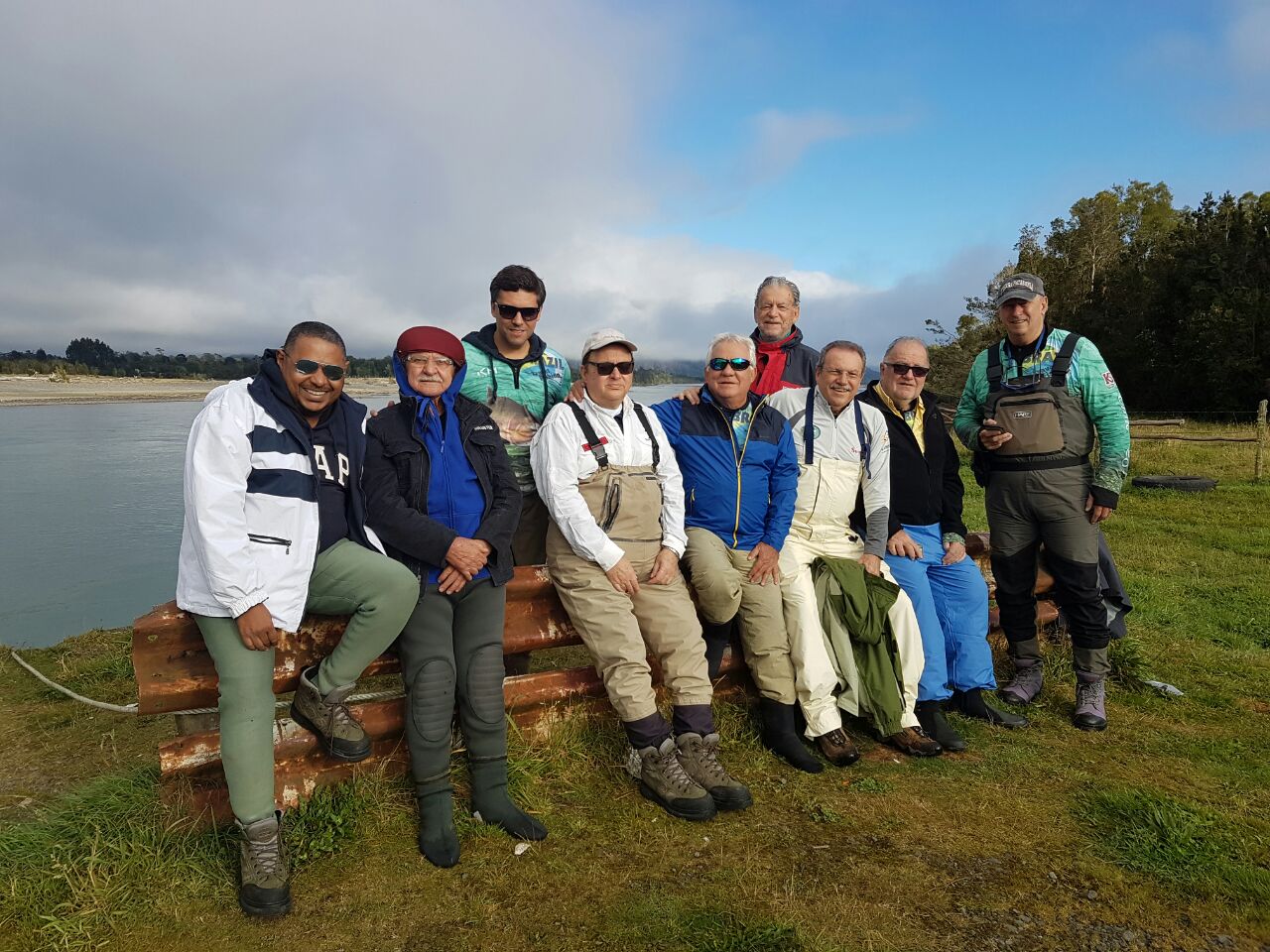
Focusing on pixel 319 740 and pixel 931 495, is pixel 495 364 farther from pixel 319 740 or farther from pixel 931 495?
pixel 931 495

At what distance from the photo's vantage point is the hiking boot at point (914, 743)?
13.7 ft

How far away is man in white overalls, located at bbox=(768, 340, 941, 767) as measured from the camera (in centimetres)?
422

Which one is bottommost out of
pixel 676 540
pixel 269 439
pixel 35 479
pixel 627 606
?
pixel 35 479

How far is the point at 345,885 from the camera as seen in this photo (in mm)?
3006

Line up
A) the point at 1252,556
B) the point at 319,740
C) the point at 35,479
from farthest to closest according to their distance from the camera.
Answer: the point at 35,479, the point at 1252,556, the point at 319,740

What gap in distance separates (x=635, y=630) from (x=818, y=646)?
46.4 inches

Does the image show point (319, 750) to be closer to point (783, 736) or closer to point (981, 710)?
point (783, 736)

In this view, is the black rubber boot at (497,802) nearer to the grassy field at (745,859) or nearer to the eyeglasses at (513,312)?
the grassy field at (745,859)

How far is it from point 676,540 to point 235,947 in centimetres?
259

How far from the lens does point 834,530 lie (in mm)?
4562

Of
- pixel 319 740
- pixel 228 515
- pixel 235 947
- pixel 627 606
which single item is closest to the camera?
pixel 235 947

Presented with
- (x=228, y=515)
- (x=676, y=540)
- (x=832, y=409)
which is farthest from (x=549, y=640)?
(x=832, y=409)

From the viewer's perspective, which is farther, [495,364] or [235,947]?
[495,364]

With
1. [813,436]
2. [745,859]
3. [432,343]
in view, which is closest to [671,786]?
[745,859]
